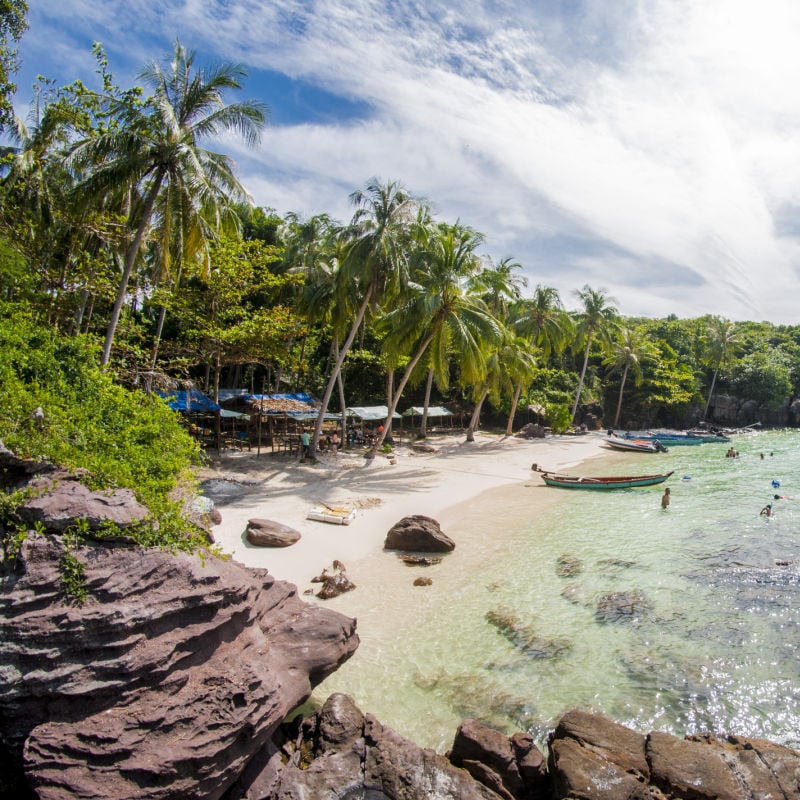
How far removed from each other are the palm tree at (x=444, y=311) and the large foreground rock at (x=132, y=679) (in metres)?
19.3

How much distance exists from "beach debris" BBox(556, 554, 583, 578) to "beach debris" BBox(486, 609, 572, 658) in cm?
288

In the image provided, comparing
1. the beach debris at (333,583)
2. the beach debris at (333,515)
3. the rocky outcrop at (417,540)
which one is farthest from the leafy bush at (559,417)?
the beach debris at (333,583)

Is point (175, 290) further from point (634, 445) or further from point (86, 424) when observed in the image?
point (634, 445)

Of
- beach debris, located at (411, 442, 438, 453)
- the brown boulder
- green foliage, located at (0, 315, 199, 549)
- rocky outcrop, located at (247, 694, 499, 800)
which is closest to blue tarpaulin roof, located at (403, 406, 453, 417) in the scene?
beach debris, located at (411, 442, 438, 453)

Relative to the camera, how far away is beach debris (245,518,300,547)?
13125 mm

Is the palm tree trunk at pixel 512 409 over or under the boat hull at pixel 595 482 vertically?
over

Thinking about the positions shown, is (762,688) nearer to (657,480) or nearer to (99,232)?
(657,480)

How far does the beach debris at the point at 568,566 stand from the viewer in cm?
1300

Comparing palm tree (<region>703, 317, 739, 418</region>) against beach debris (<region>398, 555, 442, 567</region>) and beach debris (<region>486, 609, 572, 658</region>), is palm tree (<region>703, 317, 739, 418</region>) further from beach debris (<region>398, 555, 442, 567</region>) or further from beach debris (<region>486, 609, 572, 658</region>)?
A: beach debris (<region>486, 609, 572, 658</region>)

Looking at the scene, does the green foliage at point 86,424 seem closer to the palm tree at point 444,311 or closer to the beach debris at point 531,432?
the palm tree at point 444,311

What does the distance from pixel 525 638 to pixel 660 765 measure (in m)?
3.42

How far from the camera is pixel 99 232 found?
16.9 m

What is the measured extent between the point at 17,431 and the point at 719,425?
6160 cm

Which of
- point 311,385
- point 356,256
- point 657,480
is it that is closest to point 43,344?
point 356,256
